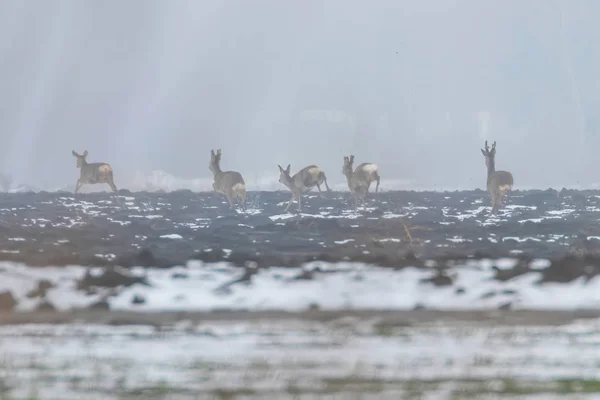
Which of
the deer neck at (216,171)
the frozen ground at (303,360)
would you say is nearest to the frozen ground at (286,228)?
the deer neck at (216,171)

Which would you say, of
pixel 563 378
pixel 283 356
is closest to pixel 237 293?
pixel 283 356

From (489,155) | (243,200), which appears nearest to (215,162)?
(243,200)

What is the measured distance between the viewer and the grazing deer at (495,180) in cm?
249

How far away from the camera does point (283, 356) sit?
2.11m

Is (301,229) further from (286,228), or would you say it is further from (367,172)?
(367,172)

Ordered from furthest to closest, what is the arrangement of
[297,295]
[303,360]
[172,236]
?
1. [172,236]
2. [297,295]
3. [303,360]

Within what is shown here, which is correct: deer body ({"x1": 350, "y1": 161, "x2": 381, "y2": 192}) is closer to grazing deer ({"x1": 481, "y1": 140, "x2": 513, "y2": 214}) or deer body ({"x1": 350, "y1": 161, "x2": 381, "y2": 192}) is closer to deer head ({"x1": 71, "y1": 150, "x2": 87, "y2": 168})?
grazing deer ({"x1": 481, "y1": 140, "x2": 513, "y2": 214})

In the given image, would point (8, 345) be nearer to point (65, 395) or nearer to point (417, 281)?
point (65, 395)

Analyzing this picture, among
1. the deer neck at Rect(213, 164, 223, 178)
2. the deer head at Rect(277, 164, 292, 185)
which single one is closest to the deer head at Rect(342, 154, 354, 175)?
the deer head at Rect(277, 164, 292, 185)

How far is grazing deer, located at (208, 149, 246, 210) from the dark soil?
5cm

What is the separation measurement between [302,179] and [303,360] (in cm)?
81

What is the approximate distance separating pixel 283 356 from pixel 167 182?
958mm

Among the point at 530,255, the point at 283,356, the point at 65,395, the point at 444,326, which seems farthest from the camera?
the point at 530,255

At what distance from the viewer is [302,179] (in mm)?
2518
